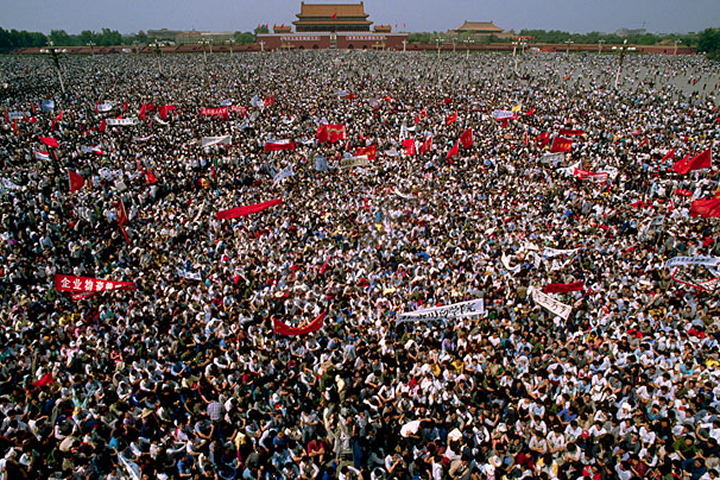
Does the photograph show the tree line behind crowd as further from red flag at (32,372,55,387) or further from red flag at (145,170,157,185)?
red flag at (32,372,55,387)

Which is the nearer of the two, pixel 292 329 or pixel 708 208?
pixel 292 329

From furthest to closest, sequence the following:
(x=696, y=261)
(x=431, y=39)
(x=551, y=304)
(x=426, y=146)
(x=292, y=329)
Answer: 1. (x=431, y=39)
2. (x=426, y=146)
3. (x=696, y=261)
4. (x=551, y=304)
5. (x=292, y=329)

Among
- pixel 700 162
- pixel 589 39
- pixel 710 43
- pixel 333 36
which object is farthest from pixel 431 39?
pixel 700 162

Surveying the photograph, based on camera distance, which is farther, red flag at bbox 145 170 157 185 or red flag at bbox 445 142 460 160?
red flag at bbox 445 142 460 160

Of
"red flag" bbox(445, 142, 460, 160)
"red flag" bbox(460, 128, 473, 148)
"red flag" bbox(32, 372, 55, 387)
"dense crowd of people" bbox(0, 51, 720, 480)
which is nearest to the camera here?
"dense crowd of people" bbox(0, 51, 720, 480)

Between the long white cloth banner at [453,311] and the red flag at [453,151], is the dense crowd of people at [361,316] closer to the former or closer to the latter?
the long white cloth banner at [453,311]

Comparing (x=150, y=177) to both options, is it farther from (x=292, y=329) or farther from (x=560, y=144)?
(x=560, y=144)

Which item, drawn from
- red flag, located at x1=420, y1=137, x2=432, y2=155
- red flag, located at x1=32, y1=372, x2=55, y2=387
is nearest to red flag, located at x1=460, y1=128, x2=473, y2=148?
red flag, located at x1=420, y1=137, x2=432, y2=155

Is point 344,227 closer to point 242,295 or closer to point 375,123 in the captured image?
point 242,295
